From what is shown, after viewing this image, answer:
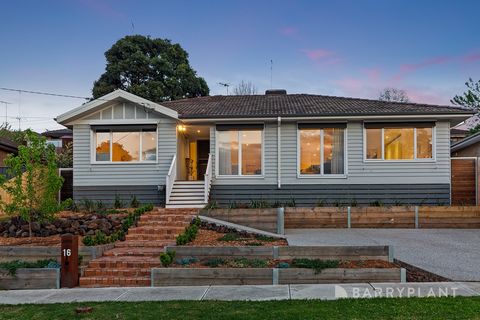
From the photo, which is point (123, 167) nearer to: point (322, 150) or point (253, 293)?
point (322, 150)

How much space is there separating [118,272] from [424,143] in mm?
11395

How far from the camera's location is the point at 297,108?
47.5ft

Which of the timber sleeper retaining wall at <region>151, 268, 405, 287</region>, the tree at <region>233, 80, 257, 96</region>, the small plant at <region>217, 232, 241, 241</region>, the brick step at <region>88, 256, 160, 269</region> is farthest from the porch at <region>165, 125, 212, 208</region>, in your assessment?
the tree at <region>233, 80, 257, 96</region>

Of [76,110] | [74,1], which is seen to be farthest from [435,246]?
[74,1]

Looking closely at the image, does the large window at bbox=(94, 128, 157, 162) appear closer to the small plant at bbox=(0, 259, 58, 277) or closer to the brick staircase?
the brick staircase

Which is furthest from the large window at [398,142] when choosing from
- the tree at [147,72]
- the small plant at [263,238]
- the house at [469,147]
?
the tree at [147,72]

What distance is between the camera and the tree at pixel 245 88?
38406 millimetres

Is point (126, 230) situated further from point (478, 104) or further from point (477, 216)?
point (478, 104)

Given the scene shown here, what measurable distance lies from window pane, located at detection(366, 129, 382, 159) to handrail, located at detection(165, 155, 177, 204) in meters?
7.12

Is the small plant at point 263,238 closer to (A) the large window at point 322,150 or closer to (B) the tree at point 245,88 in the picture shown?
(A) the large window at point 322,150

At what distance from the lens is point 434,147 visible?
1341 cm

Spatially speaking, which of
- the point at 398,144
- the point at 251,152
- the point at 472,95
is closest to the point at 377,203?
the point at 398,144

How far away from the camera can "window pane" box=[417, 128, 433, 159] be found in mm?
13516

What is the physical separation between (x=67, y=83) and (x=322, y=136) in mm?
17720
